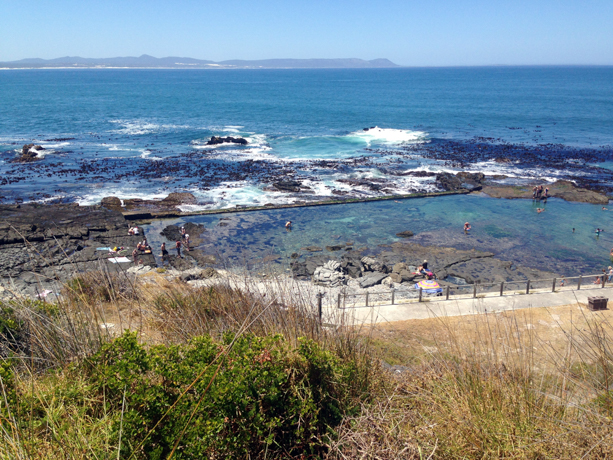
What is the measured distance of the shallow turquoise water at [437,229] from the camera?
22859 millimetres

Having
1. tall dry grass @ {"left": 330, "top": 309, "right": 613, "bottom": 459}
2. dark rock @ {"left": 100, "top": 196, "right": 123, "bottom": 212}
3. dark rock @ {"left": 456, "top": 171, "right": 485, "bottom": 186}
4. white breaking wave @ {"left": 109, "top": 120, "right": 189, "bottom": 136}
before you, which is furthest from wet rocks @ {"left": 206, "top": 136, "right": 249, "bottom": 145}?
tall dry grass @ {"left": 330, "top": 309, "right": 613, "bottom": 459}

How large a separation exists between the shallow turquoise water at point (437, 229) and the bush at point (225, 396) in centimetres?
1605

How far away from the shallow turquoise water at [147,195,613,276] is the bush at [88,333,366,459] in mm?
16054

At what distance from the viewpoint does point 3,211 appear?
2698 centimetres

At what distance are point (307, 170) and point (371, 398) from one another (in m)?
37.2

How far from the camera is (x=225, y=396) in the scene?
13.1ft

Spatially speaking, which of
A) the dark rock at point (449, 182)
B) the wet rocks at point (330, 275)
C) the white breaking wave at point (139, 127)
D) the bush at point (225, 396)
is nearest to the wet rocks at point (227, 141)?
the white breaking wave at point (139, 127)

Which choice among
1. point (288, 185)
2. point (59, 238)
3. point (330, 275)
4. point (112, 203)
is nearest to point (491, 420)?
point (330, 275)

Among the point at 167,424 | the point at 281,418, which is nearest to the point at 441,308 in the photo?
the point at 281,418

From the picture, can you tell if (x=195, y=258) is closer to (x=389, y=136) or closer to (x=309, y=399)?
(x=309, y=399)

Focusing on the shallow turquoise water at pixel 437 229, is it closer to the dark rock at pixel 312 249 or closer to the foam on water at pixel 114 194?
the dark rock at pixel 312 249

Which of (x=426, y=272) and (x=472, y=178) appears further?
(x=472, y=178)

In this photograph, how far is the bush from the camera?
377 centimetres

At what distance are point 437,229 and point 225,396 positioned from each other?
25.0 metres
